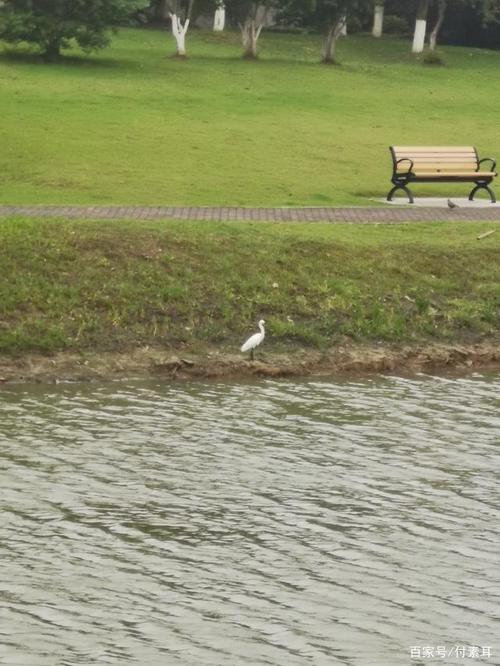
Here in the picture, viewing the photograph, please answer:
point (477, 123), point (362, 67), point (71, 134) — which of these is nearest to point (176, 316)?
point (71, 134)

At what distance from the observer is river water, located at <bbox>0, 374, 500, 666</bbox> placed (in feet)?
26.9

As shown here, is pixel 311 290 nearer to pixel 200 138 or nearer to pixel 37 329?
pixel 37 329

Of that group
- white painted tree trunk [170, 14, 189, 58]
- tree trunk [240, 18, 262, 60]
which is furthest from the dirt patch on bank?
tree trunk [240, 18, 262, 60]

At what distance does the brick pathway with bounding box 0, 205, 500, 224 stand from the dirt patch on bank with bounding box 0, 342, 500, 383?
431 cm

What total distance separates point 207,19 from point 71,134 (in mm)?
28559

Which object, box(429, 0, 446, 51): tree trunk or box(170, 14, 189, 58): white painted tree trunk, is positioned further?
box(429, 0, 446, 51): tree trunk

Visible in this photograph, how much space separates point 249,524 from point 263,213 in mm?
10627

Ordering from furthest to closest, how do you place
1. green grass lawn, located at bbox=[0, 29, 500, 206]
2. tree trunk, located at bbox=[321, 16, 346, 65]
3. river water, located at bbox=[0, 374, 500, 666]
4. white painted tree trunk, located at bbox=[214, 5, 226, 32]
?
1. white painted tree trunk, located at bbox=[214, 5, 226, 32]
2. tree trunk, located at bbox=[321, 16, 346, 65]
3. green grass lawn, located at bbox=[0, 29, 500, 206]
4. river water, located at bbox=[0, 374, 500, 666]

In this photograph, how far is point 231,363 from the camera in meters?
14.9

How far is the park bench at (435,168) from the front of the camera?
22594mm

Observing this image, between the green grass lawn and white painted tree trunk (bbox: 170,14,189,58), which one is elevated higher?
white painted tree trunk (bbox: 170,14,189,58)

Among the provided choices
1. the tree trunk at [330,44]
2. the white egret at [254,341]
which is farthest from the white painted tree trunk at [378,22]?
the white egret at [254,341]

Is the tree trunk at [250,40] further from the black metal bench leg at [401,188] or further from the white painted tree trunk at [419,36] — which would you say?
the black metal bench leg at [401,188]

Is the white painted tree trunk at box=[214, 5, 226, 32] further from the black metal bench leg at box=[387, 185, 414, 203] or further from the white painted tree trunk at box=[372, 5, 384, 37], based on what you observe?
the black metal bench leg at box=[387, 185, 414, 203]
